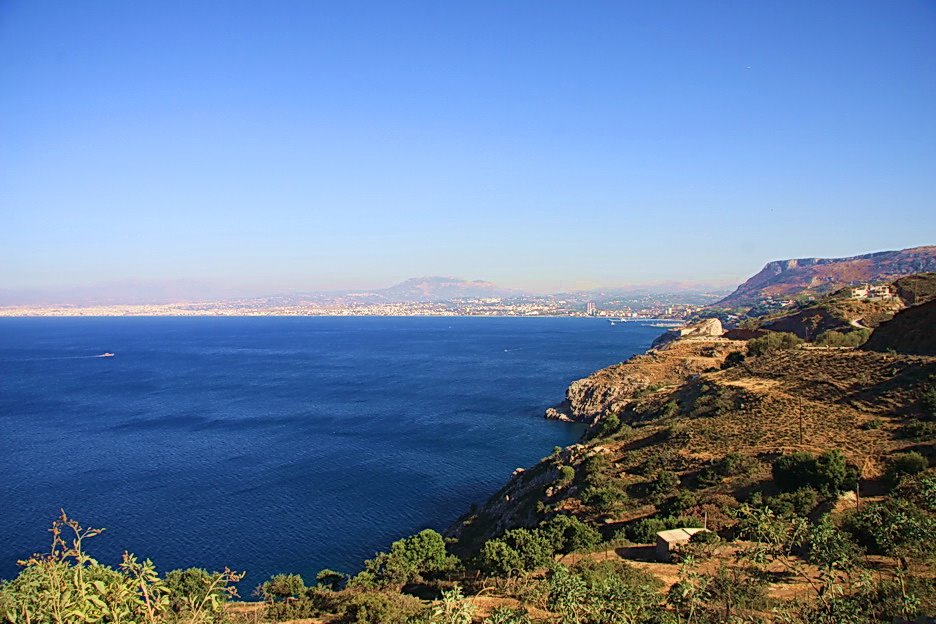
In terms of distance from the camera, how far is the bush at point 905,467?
20047 millimetres

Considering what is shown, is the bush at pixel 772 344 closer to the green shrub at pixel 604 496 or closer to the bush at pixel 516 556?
the green shrub at pixel 604 496

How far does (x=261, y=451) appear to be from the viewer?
5575cm

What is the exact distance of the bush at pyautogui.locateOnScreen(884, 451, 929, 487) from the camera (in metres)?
20.0

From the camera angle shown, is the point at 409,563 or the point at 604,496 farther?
the point at 604,496

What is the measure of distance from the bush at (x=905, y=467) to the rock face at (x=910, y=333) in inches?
700

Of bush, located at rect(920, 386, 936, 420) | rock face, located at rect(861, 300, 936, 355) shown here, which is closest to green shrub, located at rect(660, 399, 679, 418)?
rock face, located at rect(861, 300, 936, 355)

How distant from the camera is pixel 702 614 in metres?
11.9

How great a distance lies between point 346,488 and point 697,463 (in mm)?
28391

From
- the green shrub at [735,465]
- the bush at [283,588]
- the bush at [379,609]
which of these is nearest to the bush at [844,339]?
the green shrub at [735,465]

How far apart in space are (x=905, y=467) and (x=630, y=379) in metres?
46.2

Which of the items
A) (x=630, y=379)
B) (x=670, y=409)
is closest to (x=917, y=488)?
(x=670, y=409)

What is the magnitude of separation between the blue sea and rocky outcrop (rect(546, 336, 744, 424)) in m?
3.39

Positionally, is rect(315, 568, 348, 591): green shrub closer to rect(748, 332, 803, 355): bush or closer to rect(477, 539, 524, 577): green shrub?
rect(477, 539, 524, 577): green shrub

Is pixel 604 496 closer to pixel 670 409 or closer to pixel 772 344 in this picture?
pixel 670 409
